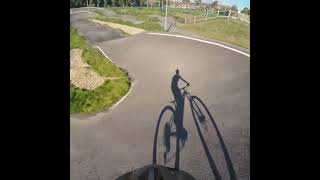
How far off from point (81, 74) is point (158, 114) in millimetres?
1797

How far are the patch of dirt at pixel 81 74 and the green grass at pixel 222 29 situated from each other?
2185 millimetres

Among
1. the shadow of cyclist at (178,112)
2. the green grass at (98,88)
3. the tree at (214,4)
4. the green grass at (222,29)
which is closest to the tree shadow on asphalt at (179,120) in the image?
the shadow of cyclist at (178,112)

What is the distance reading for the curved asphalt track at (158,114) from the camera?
6785 millimetres

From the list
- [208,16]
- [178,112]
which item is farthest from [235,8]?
[178,112]

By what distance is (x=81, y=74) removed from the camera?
7172mm

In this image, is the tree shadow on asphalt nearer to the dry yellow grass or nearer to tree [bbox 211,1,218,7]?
the dry yellow grass

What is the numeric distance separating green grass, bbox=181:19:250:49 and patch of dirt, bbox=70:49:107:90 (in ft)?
7.17

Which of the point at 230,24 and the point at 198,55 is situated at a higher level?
the point at 230,24

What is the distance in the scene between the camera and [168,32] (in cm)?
751

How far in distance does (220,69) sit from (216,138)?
56.5 inches
